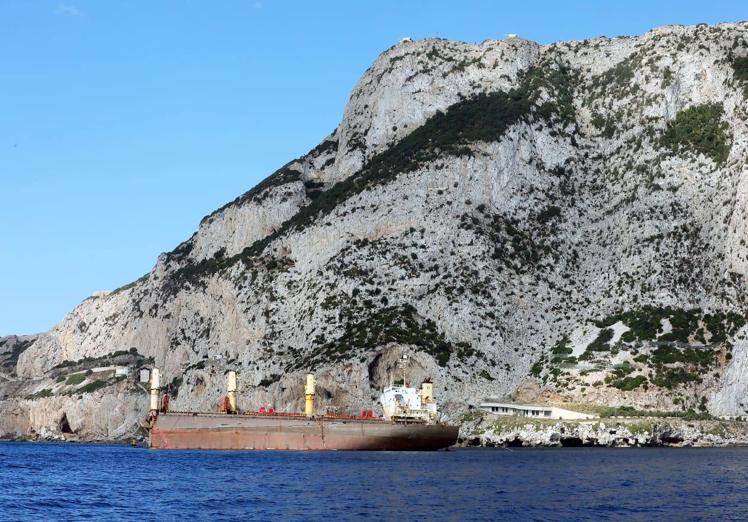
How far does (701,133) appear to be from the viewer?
7293 inches

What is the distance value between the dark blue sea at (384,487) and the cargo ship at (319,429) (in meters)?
8.01

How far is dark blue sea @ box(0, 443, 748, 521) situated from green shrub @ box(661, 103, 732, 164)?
72952 mm

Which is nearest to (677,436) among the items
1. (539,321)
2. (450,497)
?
(539,321)

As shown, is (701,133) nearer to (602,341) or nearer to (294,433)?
(602,341)

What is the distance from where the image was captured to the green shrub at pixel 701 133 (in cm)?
18225

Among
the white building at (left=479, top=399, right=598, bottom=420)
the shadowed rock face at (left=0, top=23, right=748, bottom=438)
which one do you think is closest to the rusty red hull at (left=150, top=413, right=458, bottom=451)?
the white building at (left=479, top=399, right=598, bottom=420)

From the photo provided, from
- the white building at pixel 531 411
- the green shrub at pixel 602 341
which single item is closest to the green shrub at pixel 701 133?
the green shrub at pixel 602 341

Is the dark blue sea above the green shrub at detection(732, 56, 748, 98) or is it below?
below

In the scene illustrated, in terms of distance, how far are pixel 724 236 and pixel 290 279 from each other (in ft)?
Answer: 232

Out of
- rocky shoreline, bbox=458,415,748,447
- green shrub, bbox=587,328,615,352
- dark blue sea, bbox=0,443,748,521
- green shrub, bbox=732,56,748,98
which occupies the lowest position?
dark blue sea, bbox=0,443,748,521

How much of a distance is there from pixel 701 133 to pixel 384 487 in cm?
12221

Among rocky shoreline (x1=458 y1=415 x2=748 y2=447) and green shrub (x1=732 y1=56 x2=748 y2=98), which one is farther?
green shrub (x1=732 y1=56 x2=748 y2=98)

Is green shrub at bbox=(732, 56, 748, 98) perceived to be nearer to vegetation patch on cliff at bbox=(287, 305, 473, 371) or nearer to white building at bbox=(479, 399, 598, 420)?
vegetation patch on cliff at bbox=(287, 305, 473, 371)

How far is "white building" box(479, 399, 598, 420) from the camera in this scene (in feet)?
490
